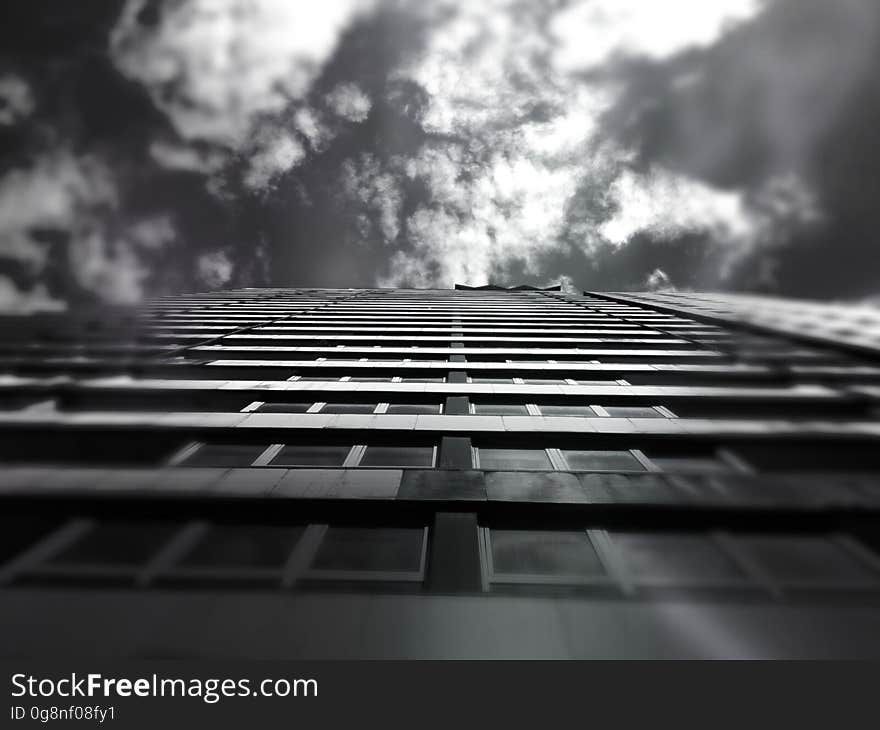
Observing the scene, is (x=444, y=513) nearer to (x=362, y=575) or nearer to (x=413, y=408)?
(x=362, y=575)

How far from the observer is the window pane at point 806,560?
598 centimetres

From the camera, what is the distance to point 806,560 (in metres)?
6.27

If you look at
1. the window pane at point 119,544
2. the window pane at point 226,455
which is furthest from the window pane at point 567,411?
the window pane at point 119,544

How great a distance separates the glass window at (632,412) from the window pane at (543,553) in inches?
227

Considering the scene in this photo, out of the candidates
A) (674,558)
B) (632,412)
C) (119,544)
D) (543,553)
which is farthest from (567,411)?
(119,544)

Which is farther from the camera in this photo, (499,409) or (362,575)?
(499,409)

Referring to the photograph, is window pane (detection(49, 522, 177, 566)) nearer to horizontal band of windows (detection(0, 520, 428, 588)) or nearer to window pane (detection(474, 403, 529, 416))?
horizontal band of windows (detection(0, 520, 428, 588))

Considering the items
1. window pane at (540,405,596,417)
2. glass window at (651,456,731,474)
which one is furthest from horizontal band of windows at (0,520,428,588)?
window pane at (540,405,596,417)

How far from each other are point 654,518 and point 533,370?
320 inches

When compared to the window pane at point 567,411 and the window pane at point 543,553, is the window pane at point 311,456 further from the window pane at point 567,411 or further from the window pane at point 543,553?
the window pane at point 567,411

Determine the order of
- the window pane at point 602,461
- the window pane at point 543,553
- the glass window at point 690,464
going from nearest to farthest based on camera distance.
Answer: the window pane at point 543,553, the glass window at point 690,464, the window pane at point 602,461

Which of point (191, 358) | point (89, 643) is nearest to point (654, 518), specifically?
point (89, 643)

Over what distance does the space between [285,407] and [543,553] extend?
8.52 m

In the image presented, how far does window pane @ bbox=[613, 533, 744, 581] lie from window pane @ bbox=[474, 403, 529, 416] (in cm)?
546
